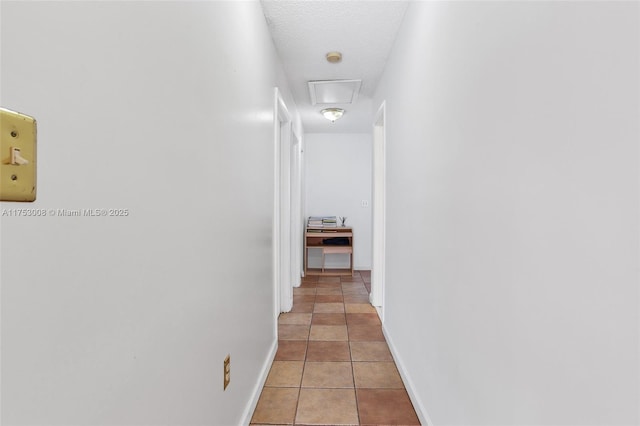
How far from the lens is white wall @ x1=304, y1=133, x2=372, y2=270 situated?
229 inches

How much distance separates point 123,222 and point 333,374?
6.50ft

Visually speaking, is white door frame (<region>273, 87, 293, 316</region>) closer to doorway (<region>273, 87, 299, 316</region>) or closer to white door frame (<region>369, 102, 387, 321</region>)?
doorway (<region>273, 87, 299, 316</region>)

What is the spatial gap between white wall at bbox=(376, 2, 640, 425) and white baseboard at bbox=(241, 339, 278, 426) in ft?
2.99

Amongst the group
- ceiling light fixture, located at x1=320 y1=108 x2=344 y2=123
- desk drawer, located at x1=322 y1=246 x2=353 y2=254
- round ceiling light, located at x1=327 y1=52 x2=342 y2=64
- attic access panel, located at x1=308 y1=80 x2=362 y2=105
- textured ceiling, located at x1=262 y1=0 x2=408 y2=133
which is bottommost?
desk drawer, located at x1=322 y1=246 x2=353 y2=254

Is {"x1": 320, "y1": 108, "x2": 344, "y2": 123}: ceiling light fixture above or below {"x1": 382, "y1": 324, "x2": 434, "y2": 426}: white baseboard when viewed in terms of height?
above

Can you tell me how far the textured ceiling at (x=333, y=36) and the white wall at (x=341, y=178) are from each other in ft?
7.14

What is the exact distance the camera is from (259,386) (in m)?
2.04

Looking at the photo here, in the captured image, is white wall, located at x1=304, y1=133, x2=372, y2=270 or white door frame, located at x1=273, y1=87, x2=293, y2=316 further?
white wall, located at x1=304, y1=133, x2=372, y2=270

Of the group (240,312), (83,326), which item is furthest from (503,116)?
(240,312)

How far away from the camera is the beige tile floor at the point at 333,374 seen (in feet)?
6.15

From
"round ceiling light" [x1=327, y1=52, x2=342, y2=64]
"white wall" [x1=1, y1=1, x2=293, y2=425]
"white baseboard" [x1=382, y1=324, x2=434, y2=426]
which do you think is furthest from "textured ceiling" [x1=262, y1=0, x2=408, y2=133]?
"white baseboard" [x1=382, y1=324, x2=434, y2=426]

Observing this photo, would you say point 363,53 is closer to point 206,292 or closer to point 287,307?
point 206,292

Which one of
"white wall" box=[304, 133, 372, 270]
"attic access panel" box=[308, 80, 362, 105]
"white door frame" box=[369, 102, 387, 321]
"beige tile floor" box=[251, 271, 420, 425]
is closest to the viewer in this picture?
"beige tile floor" box=[251, 271, 420, 425]

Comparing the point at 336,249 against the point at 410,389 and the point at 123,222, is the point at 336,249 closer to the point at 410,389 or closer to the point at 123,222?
the point at 410,389
